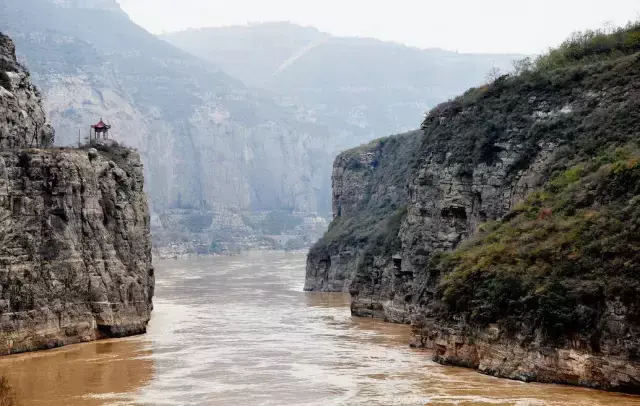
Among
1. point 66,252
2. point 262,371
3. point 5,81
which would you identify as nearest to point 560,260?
point 262,371

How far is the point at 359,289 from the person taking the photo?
3408 inches

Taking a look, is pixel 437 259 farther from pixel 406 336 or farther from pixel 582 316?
pixel 582 316

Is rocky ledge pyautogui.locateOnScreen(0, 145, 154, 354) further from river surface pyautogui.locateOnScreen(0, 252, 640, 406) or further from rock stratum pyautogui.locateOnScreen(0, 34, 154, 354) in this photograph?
→ river surface pyautogui.locateOnScreen(0, 252, 640, 406)

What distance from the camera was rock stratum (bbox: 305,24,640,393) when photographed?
41906 mm

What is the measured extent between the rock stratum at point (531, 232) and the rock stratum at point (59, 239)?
20.8 m

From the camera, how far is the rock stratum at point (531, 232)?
41906 millimetres

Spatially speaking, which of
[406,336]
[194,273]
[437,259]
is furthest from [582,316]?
[194,273]

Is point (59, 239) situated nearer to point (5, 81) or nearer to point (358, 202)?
point (5, 81)

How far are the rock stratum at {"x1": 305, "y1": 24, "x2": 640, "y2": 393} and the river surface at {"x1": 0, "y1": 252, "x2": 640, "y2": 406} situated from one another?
1.95 metres

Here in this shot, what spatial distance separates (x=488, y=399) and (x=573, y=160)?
23.7 meters

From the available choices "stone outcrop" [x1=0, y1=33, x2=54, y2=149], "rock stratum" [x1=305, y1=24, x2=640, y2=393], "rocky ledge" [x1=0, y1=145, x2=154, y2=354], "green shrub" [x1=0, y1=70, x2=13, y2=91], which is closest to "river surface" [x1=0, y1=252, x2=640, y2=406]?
"rocky ledge" [x1=0, y1=145, x2=154, y2=354]

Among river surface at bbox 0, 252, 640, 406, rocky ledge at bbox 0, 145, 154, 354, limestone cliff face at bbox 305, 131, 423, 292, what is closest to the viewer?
river surface at bbox 0, 252, 640, 406

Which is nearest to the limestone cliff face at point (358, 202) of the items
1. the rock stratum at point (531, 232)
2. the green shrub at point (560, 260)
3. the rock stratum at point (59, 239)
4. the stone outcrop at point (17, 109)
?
the rock stratum at point (531, 232)

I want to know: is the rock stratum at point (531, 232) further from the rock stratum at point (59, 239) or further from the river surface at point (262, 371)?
the rock stratum at point (59, 239)
